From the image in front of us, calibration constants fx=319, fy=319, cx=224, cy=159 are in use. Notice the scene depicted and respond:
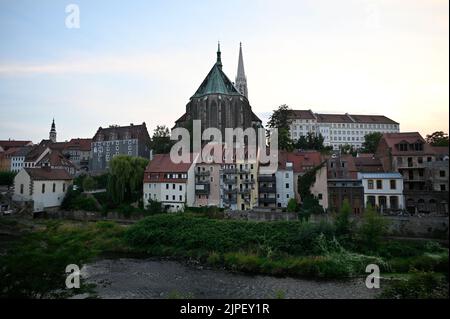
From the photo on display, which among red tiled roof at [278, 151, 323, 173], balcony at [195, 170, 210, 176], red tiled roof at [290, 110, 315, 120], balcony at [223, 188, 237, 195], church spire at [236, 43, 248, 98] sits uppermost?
church spire at [236, 43, 248, 98]

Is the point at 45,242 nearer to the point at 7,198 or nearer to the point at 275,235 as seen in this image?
the point at 275,235

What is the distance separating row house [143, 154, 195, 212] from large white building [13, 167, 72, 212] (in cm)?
1163

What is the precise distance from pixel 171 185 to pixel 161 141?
52.0ft

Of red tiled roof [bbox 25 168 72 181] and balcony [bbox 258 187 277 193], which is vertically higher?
red tiled roof [bbox 25 168 72 181]

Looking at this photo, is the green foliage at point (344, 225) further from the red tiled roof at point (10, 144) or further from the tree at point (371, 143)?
the red tiled roof at point (10, 144)

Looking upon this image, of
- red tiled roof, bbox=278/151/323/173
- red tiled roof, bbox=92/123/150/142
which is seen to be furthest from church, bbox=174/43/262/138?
red tiled roof, bbox=278/151/323/173

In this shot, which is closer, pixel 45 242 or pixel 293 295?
pixel 45 242

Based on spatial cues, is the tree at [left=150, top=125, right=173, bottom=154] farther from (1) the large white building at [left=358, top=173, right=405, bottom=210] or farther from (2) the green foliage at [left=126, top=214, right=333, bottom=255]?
(1) the large white building at [left=358, top=173, right=405, bottom=210]

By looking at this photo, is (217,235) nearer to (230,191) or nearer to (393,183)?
(230,191)

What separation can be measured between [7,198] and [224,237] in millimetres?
27282

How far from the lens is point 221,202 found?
33844 mm

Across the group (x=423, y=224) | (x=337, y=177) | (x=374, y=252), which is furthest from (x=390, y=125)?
(x=374, y=252)

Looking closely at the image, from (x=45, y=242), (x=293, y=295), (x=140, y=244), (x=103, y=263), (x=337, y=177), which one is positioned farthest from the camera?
(x=337, y=177)

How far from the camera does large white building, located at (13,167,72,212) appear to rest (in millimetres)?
35594
